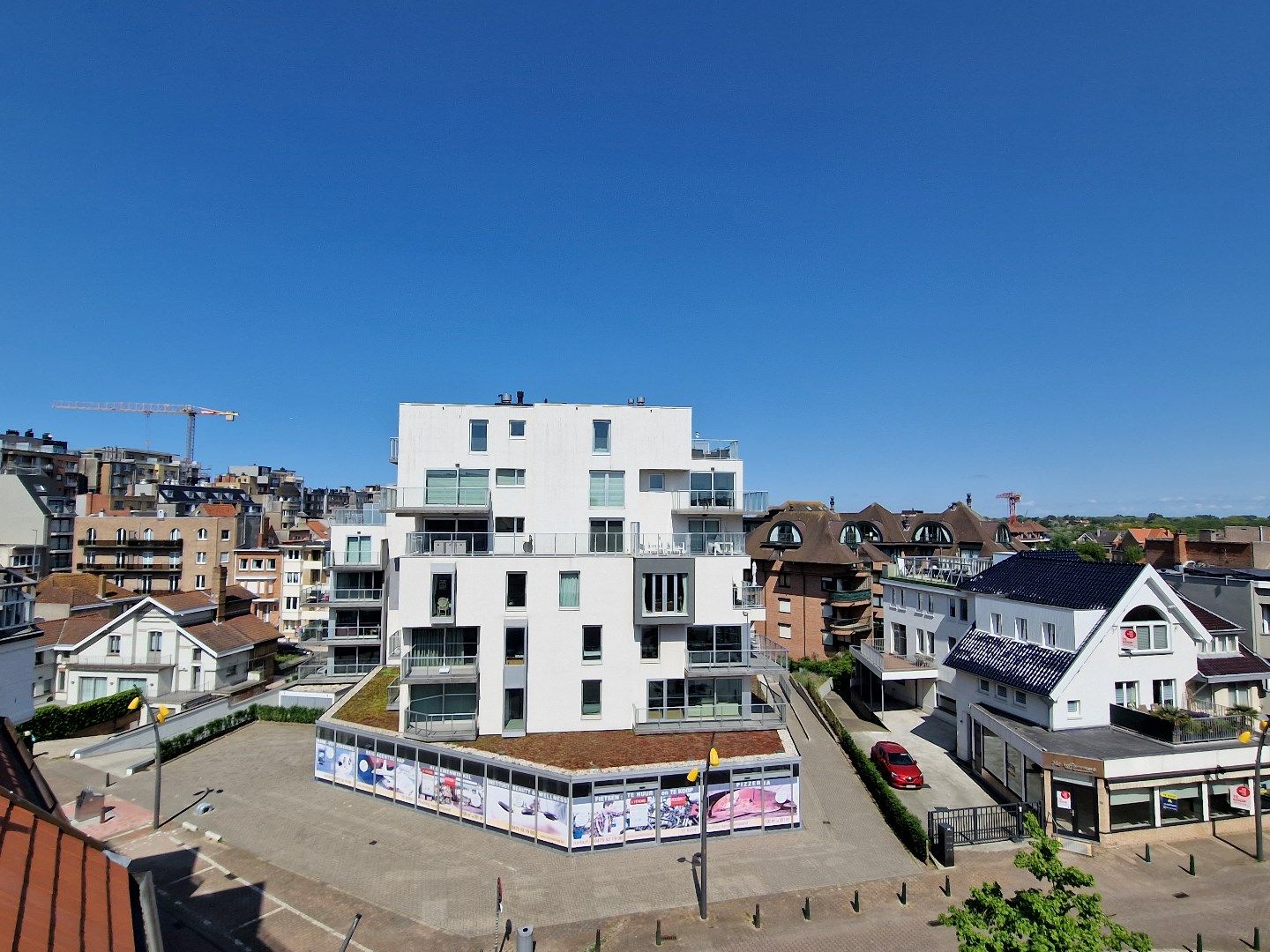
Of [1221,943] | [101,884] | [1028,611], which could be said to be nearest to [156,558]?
[101,884]

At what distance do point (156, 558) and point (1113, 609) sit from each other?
76.1 m

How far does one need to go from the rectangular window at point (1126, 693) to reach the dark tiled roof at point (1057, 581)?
10.2 feet

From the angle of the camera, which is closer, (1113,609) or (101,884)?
(101,884)

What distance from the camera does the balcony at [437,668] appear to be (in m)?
25.8

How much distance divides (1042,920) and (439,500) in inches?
1032

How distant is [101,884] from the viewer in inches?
337

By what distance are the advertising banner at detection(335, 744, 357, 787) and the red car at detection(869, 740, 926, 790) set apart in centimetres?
2189

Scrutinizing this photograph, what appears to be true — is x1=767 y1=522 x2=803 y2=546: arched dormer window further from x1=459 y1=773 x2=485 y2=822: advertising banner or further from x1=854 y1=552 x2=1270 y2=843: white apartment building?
x1=459 y1=773 x2=485 y2=822: advertising banner

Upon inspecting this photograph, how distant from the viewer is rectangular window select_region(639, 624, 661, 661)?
90.8 ft

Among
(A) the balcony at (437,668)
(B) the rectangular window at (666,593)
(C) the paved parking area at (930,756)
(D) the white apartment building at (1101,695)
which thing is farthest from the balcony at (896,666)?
(A) the balcony at (437,668)

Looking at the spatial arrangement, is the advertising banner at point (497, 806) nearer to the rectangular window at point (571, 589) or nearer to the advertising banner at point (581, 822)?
the advertising banner at point (581, 822)

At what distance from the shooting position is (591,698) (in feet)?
89.1

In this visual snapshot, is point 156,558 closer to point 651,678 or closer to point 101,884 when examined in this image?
point 651,678

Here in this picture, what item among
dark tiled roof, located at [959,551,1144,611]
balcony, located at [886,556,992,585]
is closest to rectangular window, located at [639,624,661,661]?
dark tiled roof, located at [959,551,1144,611]
